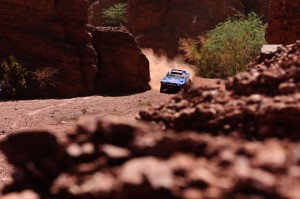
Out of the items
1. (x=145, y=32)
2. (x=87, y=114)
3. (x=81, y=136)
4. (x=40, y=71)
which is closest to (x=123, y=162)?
(x=81, y=136)

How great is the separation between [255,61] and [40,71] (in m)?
22.3

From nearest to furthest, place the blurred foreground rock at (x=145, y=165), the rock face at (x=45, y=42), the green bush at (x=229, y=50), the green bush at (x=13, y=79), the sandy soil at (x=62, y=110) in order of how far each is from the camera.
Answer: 1. the blurred foreground rock at (x=145, y=165)
2. the sandy soil at (x=62, y=110)
3. the green bush at (x=13, y=79)
4. the rock face at (x=45, y=42)
5. the green bush at (x=229, y=50)

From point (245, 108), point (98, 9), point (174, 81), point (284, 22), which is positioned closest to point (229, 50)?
point (174, 81)

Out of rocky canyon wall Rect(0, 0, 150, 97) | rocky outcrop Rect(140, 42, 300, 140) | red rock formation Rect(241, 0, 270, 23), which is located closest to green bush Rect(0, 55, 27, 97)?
rocky canyon wall Rect(0, 0, 150, 97)

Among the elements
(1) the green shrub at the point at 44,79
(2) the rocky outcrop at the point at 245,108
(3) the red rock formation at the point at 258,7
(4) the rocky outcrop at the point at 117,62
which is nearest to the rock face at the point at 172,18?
(3) the red rock formation at the point at 258,7

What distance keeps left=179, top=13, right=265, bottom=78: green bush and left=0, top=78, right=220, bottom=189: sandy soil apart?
7318mm

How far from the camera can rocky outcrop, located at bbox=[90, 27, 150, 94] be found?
31.1 m

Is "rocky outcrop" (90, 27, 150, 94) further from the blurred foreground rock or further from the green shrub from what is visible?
the blurred foreground rock

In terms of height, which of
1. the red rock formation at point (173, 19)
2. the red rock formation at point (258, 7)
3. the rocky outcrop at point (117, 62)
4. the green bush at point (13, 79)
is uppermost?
the red rock formation at point (258, 7)

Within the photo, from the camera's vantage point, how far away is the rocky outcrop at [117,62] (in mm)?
31141

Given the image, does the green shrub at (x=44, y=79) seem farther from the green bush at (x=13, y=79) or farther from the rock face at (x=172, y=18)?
the rock face at (x=172, y=18)

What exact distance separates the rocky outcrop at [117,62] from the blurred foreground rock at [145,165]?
86.1 feet

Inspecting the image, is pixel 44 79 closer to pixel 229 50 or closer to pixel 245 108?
pixel 229 50

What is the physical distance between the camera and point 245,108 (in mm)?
5941
